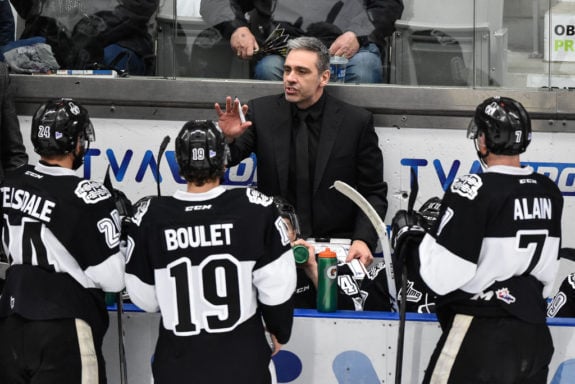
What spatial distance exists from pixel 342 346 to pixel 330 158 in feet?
3.91

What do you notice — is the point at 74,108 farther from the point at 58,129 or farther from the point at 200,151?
the point at 200,151

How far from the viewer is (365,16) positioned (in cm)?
498

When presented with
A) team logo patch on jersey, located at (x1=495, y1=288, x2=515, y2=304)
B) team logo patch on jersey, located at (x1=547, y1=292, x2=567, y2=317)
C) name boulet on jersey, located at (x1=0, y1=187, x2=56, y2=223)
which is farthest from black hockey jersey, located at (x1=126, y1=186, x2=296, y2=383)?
team logo patch on jersey, located at (x1=547, y1=292, x2=567, y2=317)

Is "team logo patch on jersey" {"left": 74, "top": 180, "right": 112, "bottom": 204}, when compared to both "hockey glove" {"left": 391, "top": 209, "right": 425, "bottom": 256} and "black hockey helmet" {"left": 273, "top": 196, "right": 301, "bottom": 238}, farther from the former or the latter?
"hockey glove" {"left": 391, "top": 209, "right": 425, "bottom": 256}

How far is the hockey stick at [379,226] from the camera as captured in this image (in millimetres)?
3665

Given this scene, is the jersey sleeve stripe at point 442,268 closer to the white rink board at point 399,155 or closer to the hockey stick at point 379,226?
the hockey stick at point 379,226

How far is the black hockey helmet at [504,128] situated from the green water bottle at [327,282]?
79 cm

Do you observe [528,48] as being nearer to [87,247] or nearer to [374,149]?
[374,149]

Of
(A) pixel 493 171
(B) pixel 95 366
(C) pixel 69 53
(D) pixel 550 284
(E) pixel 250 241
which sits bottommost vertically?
(B) pixel 95 366

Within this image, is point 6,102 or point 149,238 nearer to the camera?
point 149,238

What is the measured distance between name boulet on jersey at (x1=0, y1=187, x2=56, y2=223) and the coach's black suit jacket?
142cm

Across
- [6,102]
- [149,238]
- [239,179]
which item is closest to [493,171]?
[149,238]

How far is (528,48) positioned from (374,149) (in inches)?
36.4

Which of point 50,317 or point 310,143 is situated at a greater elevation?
point 310,143
